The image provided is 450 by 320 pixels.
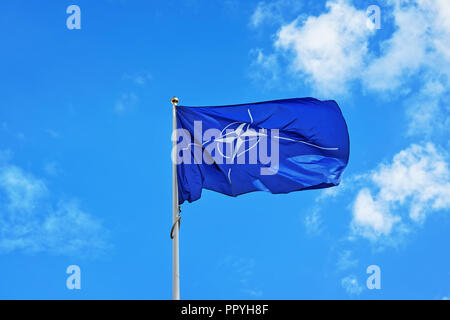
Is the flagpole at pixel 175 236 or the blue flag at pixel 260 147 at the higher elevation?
the blue flag at pixel 260 147

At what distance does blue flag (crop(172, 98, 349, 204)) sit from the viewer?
56.1 ft

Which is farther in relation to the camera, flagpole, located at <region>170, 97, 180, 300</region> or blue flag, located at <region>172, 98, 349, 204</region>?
blue flag, located at <region>172, 98, 349, 204</region>

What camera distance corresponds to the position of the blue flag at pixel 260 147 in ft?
56.1

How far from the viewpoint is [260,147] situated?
59.1 ft

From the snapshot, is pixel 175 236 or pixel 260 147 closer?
pixel 175 236

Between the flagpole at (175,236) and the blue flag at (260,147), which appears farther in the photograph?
the blue flag at (260,147)

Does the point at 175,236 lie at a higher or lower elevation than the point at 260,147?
lower

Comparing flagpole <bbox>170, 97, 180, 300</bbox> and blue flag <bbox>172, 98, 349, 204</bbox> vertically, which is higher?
blue flag <bbox>172, 98, 349, 204</bbox>
